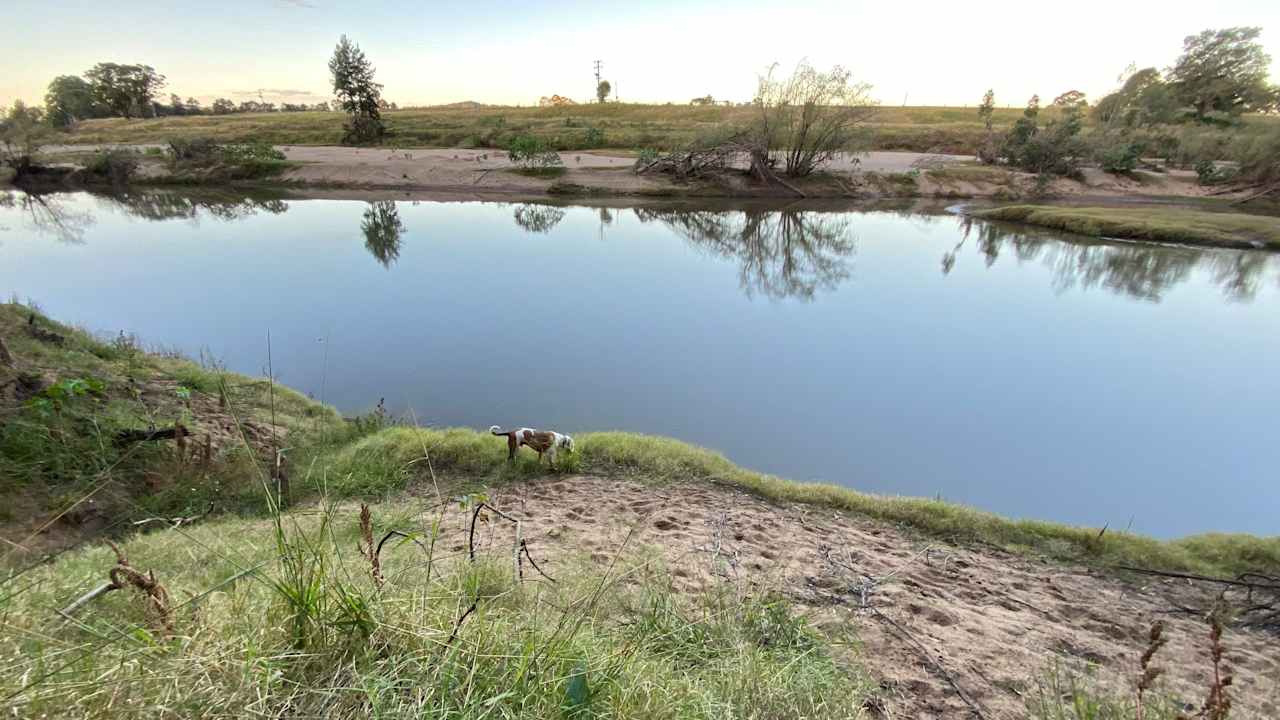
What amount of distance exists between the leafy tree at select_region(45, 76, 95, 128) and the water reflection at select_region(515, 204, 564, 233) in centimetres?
6952

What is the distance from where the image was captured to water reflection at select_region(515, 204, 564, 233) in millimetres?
20016

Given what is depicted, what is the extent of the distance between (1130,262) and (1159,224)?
5.14 m

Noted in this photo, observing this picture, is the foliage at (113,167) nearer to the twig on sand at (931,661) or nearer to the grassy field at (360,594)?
the grassy field at (360,594)

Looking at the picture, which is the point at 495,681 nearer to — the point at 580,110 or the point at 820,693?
the point at 820,693

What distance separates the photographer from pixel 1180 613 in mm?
3842

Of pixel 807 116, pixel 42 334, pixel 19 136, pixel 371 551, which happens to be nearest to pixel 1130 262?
pixel 807 116

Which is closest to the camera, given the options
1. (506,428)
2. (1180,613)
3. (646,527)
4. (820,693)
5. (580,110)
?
(820,693)

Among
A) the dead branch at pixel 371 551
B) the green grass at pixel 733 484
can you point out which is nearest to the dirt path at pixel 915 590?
the green grass at pixel 733 484

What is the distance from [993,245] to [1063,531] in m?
16.8

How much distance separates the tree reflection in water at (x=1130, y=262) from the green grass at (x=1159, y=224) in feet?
3.04

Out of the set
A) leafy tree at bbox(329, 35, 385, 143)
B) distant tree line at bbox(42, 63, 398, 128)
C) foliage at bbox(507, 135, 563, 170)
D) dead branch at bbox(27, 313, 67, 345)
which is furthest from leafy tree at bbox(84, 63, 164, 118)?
dead branch at bbox(27, 313, 67, 345)

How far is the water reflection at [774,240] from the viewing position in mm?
14359

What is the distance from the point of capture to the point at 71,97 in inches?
2484

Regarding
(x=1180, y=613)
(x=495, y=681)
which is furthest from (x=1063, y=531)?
(x=495, y=681)
